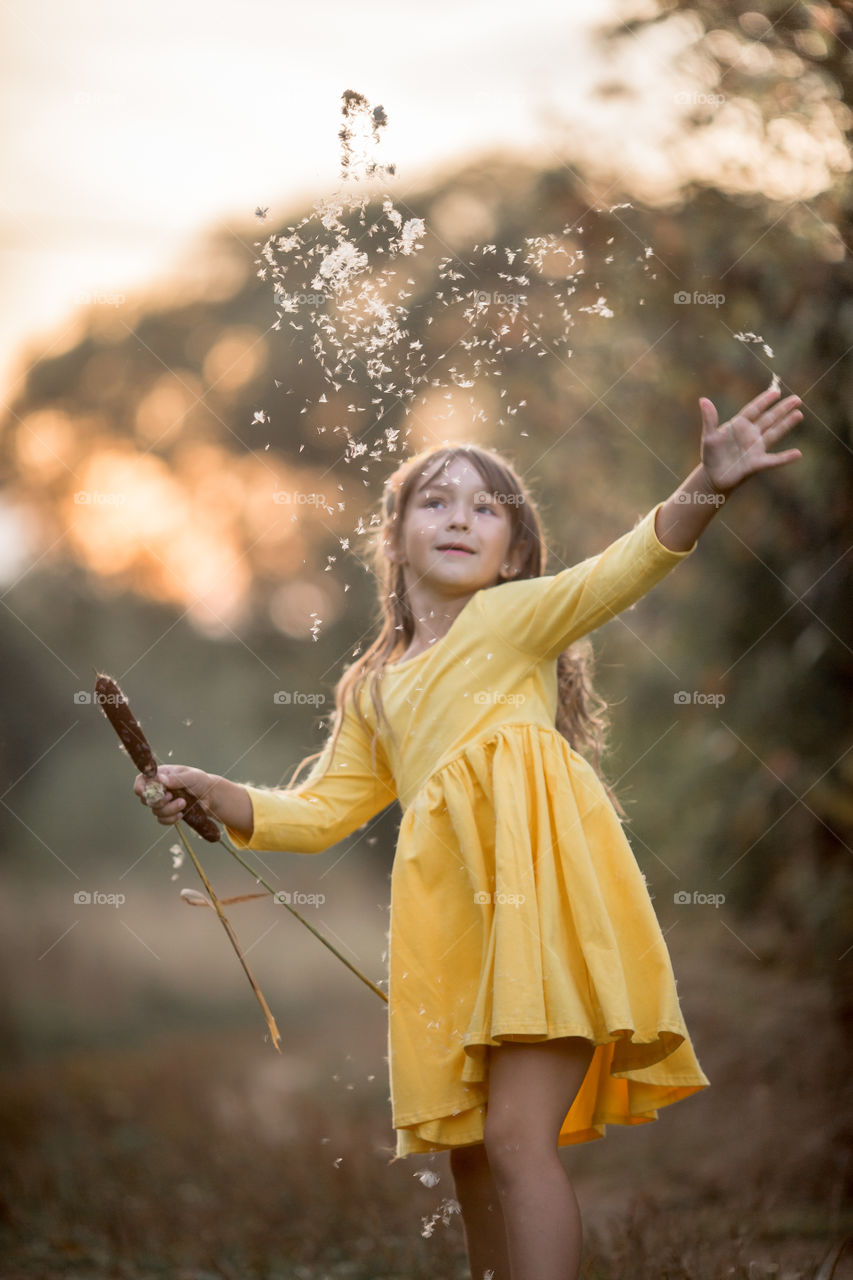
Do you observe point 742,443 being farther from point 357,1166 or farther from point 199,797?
point 357,1166

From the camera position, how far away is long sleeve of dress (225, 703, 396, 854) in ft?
6.84

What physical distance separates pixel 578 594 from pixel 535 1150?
0.79 m

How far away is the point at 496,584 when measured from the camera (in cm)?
215

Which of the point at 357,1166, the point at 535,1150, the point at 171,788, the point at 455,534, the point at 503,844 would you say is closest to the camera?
the point at 535,1150

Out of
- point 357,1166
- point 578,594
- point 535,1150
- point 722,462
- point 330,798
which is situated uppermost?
point 722,462

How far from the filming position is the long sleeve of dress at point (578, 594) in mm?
1809

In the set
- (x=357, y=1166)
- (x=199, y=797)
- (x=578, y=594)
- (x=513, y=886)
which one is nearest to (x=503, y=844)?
(x=513, y=886)

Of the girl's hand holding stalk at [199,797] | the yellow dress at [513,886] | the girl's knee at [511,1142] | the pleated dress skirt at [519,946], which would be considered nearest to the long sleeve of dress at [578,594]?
the yellow dress at [513,886]

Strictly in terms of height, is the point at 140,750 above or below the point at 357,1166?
above

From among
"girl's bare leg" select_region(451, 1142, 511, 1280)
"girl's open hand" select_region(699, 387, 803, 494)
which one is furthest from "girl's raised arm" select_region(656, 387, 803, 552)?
"girl's bare leg" select_region(451, 1142, 511, 1280)

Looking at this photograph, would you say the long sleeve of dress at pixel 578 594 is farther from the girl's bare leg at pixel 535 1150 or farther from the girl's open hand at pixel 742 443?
the girl's bare leg at pixel 535 1150

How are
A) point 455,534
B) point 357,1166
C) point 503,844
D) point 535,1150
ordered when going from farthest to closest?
point 357,1166, point 455,534, point 503,844, point 535,1150

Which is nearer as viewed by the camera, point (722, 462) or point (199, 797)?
point (722, 462)

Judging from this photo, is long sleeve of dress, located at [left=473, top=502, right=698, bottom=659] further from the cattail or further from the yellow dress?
the cattail
